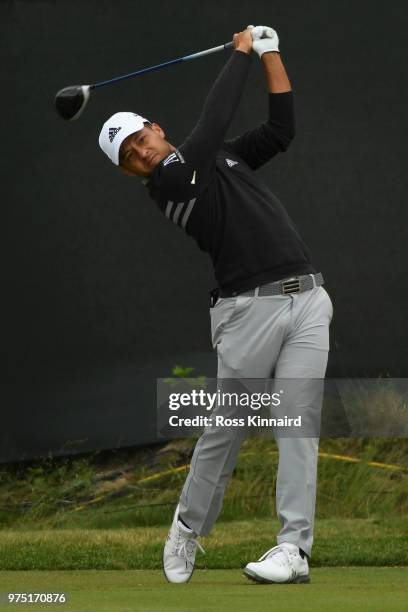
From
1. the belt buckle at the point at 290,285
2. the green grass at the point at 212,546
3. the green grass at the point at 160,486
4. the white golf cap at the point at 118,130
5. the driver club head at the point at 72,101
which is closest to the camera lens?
the belt buckle at the point at 290,285

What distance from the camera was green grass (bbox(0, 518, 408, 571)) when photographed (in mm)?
4906

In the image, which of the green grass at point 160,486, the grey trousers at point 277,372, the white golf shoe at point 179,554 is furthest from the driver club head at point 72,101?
the green grass at point 160,486

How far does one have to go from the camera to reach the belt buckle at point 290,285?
12.9 feet

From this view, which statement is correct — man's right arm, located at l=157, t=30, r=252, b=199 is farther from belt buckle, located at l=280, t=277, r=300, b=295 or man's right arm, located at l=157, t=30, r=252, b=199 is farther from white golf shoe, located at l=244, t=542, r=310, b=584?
white golf shoe, located at l=244, t=542, r=310, b=584

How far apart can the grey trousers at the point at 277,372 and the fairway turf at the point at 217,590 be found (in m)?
0.20

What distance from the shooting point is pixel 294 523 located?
3.86 meters

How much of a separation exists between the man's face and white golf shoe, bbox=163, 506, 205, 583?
1.03m

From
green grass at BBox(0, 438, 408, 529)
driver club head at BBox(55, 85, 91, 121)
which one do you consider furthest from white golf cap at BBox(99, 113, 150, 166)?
green grass at BBox(0, 438, 408, 529)

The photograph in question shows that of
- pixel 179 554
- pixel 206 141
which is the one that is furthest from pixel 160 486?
pixel 206 141

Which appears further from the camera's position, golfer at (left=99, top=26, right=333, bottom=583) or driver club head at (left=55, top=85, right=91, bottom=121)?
driver club head at (left=55, top=85, right=91, bottom=121)

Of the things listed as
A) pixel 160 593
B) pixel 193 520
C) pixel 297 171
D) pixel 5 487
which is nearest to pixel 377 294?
pixel 297 171

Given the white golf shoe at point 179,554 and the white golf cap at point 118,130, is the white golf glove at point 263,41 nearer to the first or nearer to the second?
the white golf cap at point 118,130

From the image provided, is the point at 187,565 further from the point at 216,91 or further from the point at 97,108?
the point at 97,108

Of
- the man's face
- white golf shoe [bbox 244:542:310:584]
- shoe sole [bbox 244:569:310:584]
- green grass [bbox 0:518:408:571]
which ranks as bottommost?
green grass [bbox 0:518:408:571]
